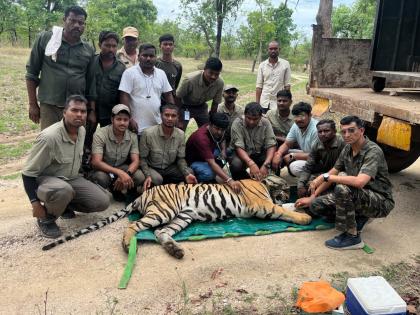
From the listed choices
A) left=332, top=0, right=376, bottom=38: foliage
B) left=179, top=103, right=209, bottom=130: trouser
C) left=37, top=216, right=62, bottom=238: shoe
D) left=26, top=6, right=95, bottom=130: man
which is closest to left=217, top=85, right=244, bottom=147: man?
left=179, top=103, right=209, bottom=130: trouser

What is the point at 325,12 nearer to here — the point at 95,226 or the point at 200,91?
the point at 200,91

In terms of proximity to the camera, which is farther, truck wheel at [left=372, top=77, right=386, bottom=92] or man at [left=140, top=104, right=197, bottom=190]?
truck wheel at [left=372, top=77, right=386, bottom=92]

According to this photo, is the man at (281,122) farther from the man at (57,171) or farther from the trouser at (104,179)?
the man at (57,171)

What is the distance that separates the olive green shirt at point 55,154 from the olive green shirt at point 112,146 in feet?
1.62

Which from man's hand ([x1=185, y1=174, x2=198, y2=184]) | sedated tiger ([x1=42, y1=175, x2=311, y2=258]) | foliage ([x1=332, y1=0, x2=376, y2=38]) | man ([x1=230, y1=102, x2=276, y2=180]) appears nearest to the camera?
sedated tiger ([x1=42, y1=175, x2=311, y2=258])

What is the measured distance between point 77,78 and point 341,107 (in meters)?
3.06

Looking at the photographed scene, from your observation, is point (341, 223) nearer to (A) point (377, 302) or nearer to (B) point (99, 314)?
(A) point (377, 302)

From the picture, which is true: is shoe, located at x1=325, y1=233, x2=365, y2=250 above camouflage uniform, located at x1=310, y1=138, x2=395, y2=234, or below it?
below

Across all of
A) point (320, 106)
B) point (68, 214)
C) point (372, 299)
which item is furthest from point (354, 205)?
point (68, 214)

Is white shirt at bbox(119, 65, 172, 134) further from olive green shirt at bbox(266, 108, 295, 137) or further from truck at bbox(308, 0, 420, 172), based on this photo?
truck at bbox(308, 0, 420, 172)

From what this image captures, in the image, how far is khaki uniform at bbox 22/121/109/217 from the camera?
3.90 m

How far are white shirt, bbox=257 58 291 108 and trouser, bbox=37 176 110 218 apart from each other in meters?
3.51

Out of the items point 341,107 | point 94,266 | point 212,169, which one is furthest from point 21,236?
point 341,107

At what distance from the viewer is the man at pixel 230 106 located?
18.9 feet
